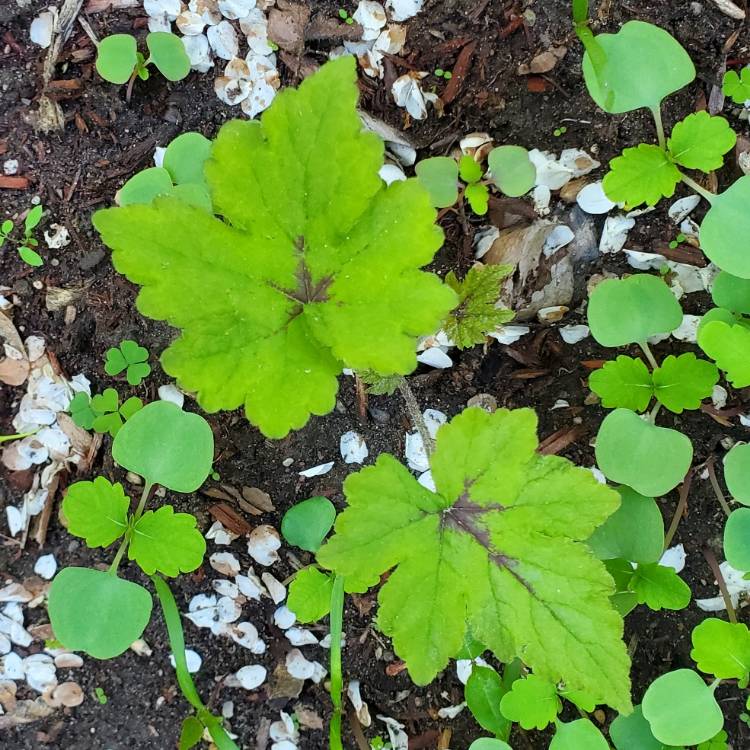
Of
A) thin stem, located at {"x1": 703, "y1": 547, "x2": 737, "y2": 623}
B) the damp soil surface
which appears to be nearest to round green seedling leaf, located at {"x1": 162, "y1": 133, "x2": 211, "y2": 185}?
the damp soil surface

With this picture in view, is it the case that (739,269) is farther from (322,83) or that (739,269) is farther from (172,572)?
(172,572)

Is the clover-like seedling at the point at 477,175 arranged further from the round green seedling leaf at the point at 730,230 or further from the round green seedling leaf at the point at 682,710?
the round green seedling leaf at the point at 682,710

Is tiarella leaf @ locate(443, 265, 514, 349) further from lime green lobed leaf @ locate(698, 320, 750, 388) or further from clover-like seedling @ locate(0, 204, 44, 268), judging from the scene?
clover-like seedling @ locate(0, 204, 44, 268)

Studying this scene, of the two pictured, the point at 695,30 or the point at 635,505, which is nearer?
the point at 635,505

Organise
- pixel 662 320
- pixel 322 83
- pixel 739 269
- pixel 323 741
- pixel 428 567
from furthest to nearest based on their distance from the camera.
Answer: pixel 323 741
pixel 662 320
pixel 739 269
pixel 428 567
pixel 322 83

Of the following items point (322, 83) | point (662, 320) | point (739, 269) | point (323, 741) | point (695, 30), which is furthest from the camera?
point (323, 741)

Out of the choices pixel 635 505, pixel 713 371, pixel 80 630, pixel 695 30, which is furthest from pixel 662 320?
pixel 80 630

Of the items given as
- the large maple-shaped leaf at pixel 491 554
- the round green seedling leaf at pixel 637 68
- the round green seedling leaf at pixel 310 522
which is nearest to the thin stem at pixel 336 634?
the round green seedling leaf at pixel 310 522
